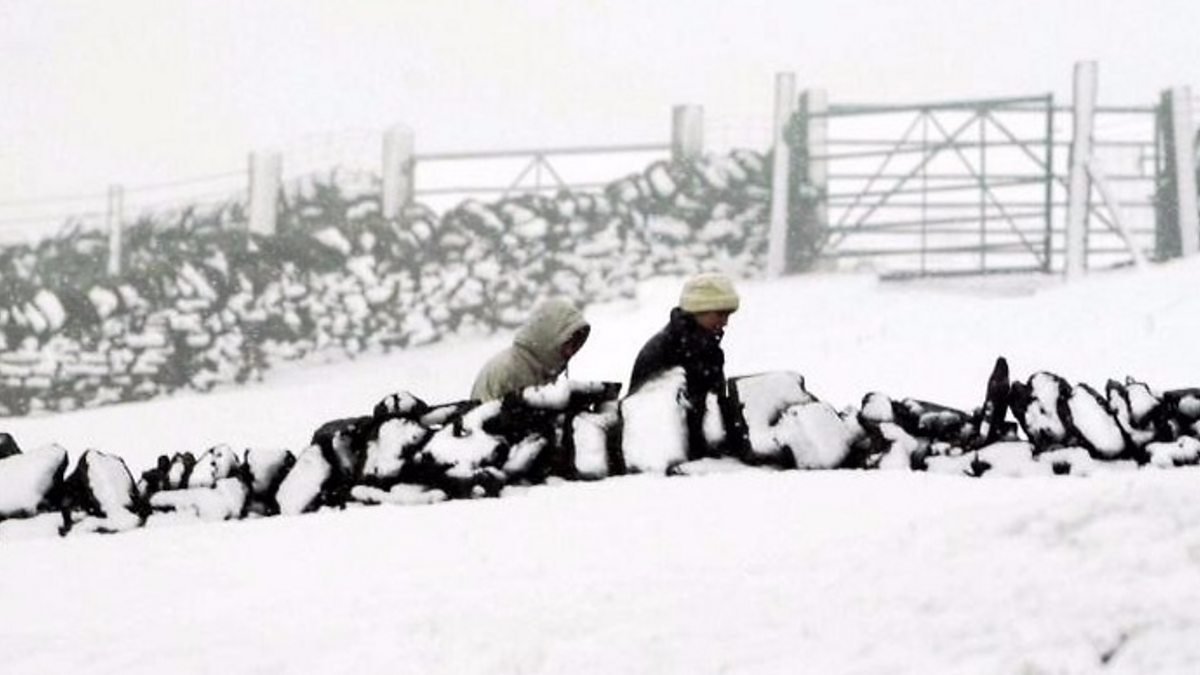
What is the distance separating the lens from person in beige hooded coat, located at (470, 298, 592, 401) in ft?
8.31

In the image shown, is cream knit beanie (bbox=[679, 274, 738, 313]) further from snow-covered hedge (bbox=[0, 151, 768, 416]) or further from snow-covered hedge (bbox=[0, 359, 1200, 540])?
snow-covered hedge (bbox=[0, 151, 768, 416])

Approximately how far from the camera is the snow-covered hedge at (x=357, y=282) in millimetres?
6484

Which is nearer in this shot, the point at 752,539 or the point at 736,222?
the point at 752,539

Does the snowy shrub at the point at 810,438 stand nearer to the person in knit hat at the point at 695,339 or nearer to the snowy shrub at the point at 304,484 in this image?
the person in knit hat at the point at 695,339

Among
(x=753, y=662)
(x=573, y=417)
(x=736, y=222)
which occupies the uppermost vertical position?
(x=736, y=222)

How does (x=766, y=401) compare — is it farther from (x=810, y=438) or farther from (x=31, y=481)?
(x=31, y=481)

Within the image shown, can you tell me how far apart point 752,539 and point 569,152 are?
565 cm

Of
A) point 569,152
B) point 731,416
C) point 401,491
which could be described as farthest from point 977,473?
point 569,152

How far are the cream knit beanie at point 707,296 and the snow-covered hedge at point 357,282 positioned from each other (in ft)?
13.6

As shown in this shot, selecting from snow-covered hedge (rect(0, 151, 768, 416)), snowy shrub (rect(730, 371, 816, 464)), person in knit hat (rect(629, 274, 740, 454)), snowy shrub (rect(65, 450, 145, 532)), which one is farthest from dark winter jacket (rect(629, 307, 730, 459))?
snow-covered hedge (rect(0, 151, 768, 416))

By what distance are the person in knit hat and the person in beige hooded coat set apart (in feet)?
0.69

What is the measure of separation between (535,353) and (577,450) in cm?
66

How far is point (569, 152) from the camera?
700 cm

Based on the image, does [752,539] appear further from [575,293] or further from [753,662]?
[575,293]
